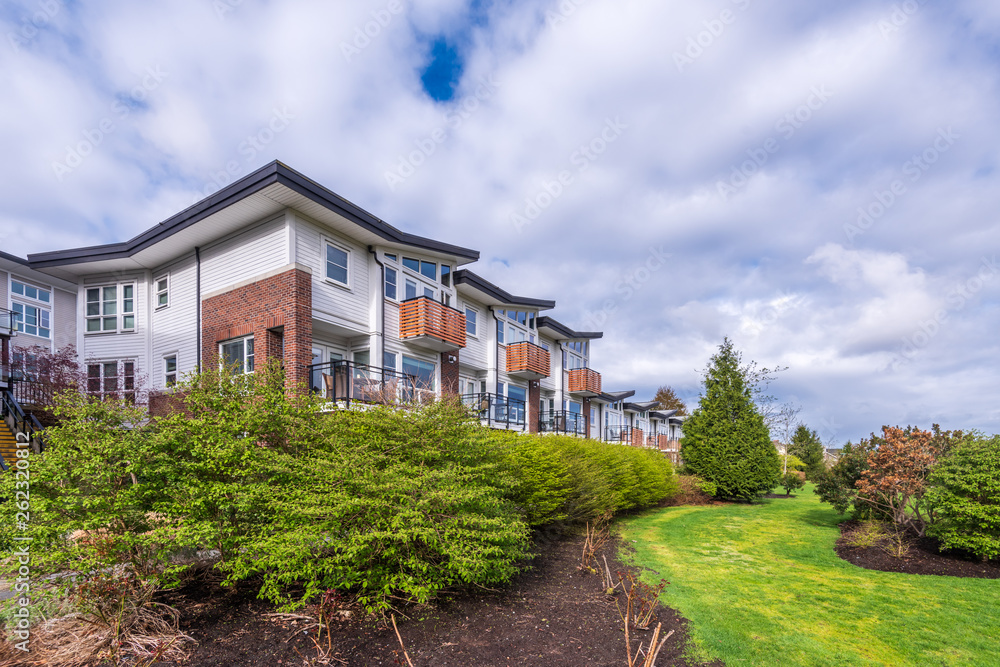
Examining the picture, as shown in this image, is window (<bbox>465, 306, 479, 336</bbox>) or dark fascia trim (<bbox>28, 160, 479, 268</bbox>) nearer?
dark fascia trim (<bbox>28, 160, 479, 268</bbox>)

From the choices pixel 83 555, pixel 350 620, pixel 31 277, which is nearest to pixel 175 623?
pixel 83 555

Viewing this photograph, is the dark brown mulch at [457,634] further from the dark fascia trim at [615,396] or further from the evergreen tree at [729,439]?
the dark fascia trim at [615,396]

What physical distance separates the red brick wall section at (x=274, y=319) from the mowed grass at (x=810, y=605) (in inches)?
356

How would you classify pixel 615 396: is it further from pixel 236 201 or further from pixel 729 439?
pixel 236 201

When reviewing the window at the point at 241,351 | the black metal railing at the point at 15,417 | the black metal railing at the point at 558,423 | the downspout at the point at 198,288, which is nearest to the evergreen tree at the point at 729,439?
the black metal railing at the point at 558,423

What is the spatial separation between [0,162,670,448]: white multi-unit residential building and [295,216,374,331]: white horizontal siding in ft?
0.12

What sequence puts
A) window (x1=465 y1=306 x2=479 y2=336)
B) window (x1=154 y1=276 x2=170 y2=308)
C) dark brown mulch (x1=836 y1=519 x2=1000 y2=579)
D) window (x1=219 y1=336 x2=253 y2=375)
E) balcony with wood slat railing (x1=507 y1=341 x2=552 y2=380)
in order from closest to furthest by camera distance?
1. dark brown mulch (x1=836 y1=519 x2=1000 y2=579)
2. window (x1=219 y1=336 x2=253 y2=375)
3. window (x1=154 y1=276 x2=170 y2=308)
4. window (x1=465 y1=306 x2=479 y2=336)
5. balcony with wood slat railing (x1=507 y1=341 x2=552 y2=380)

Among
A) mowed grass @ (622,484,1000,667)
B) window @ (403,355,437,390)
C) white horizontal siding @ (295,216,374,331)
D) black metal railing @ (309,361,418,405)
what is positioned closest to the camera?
mowed grass @ (622,484,1000,667)

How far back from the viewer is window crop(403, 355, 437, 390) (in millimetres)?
16656

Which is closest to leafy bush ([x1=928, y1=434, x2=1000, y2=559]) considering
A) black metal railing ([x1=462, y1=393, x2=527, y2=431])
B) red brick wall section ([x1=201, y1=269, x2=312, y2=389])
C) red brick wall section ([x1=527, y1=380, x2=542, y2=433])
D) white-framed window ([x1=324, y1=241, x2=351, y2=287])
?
black metal railing ([x1=462, y1=393, x2=527, y2=431])

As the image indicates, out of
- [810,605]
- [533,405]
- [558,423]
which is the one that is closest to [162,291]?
[533,405]

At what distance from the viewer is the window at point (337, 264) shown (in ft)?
46.6

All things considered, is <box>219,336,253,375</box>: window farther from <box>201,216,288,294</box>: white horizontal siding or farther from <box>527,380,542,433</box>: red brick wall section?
<box>527,380,542,433</box>: red brick wall section

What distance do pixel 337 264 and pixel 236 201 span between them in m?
2.96
